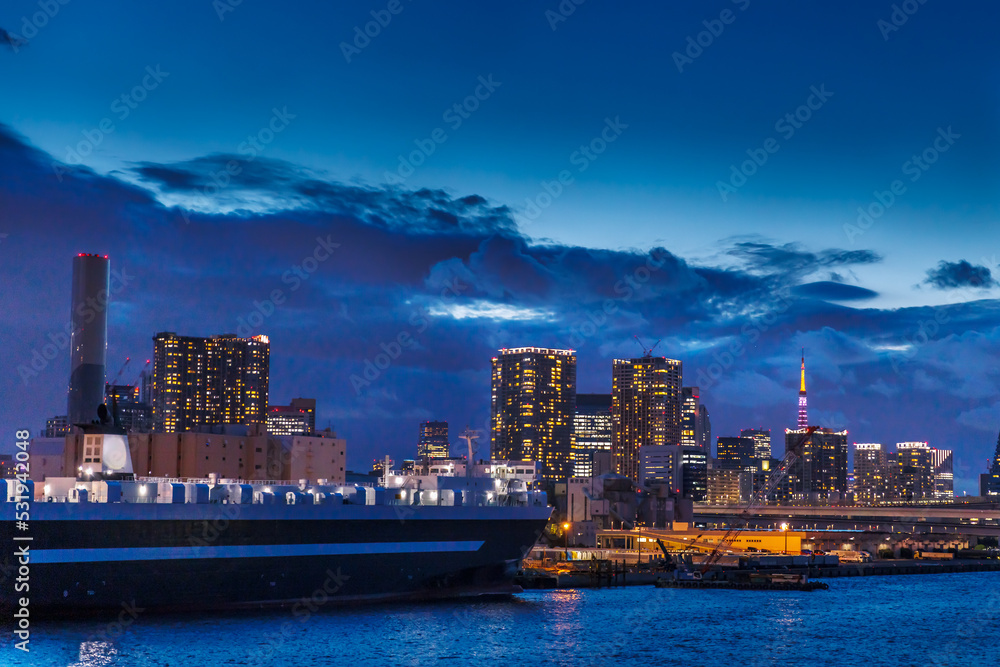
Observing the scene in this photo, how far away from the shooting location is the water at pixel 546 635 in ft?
178

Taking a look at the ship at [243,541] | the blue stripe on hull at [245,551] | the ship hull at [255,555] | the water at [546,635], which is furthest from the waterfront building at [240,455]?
the water at [546,635]

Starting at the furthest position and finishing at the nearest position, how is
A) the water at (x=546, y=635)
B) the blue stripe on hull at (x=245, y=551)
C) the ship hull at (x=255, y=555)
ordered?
the blue stripe on hull at (x=245, y=551)
the ship hull at (x=255, y=555)
the water at (x=546, y=635)

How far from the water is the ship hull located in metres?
1.24

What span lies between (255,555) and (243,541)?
112cm

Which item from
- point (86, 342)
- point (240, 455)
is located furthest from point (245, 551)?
point (86, 342)

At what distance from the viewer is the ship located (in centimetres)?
5644

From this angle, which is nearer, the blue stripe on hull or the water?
the water

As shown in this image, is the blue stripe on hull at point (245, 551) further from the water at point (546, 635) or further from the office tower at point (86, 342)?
the office tower at point (86, 342)

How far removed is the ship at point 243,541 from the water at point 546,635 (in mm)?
1393

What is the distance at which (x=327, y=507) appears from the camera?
66.1 metres

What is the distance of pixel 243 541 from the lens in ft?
207

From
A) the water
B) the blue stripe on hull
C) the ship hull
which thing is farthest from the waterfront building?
the water

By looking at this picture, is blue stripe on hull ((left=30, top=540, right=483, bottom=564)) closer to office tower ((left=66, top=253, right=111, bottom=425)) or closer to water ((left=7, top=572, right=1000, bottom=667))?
water ((left=7, top=572, right=1000, bottom=667))

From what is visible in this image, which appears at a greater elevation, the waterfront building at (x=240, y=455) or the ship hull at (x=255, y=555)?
the waterfront building at (x=240, y=455)
